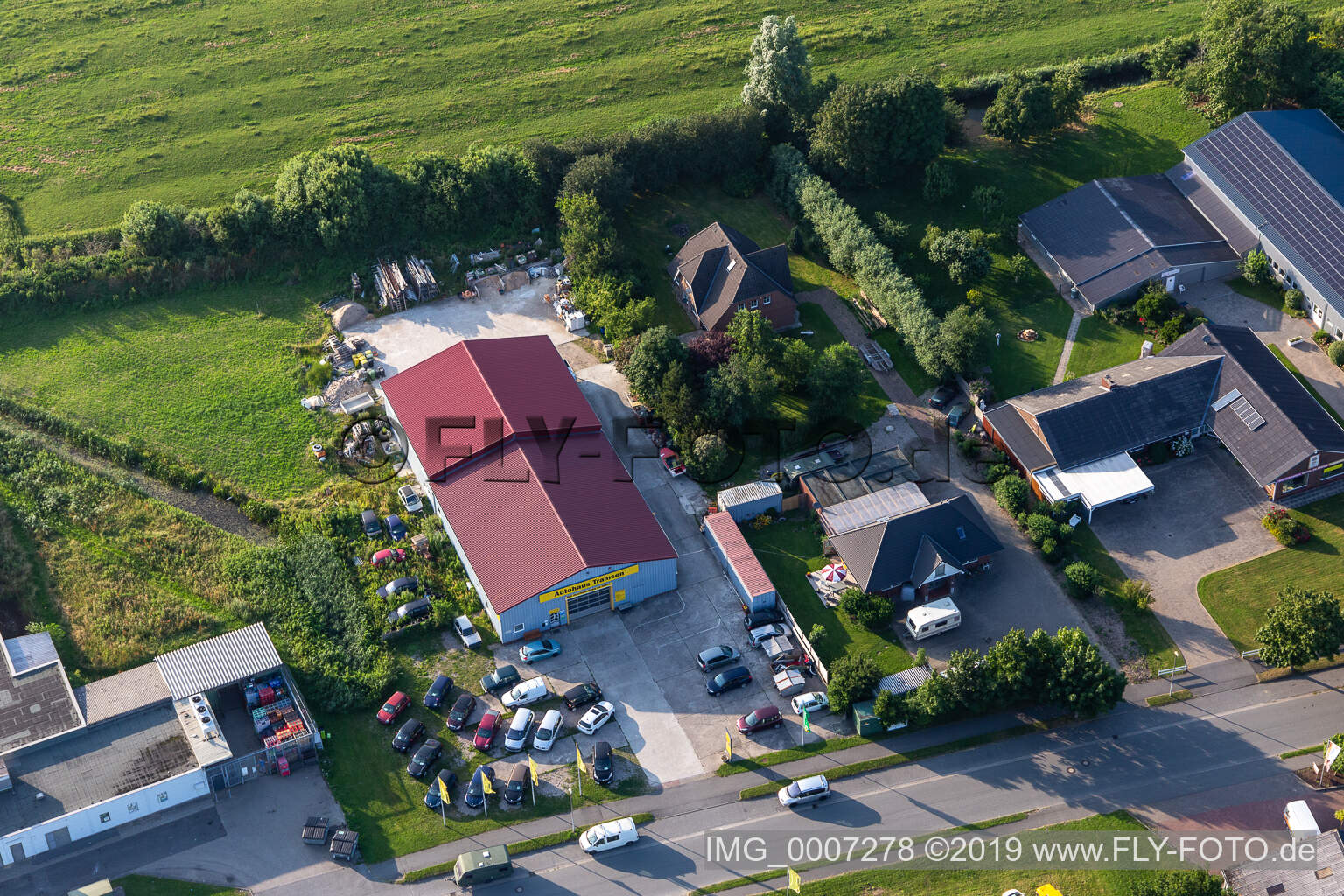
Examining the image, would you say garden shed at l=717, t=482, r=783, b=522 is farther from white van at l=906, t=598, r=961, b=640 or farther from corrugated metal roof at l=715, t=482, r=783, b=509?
white van at l=906, t=598, r=961, b=640

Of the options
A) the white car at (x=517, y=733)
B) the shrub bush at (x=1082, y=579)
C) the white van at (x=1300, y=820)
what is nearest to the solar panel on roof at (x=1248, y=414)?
the shrub bush at (x=1082, y=579)

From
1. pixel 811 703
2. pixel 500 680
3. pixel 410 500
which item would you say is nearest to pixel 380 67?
pixel 410 500

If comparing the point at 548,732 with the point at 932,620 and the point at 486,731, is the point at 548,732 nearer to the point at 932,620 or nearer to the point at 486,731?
the point at 486,731

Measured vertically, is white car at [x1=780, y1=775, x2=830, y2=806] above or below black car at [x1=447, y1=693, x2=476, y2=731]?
below

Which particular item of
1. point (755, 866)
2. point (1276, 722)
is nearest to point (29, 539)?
point (755, 866)

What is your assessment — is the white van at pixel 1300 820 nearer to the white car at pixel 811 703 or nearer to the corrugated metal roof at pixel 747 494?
the white car at pixel 811 703

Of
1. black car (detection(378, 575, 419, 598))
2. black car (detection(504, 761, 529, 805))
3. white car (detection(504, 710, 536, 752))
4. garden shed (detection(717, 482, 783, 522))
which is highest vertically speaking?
black car (detection(378, 575, 419, 598))

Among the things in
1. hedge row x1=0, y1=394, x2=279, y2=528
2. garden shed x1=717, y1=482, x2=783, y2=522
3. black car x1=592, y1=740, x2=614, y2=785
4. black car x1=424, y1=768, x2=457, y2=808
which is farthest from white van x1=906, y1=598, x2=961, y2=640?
hedge row x1=0, y1=394, x2=279, y2=528
